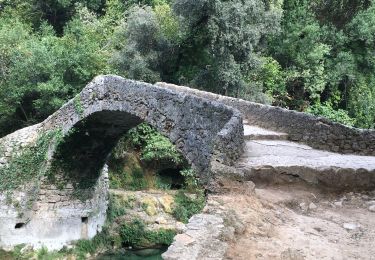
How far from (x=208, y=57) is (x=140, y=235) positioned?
22.8 ft

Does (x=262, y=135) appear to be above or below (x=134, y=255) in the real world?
above

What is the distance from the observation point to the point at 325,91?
2148 cm

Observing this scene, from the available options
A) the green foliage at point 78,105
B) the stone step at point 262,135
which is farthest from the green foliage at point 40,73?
the stone step at point 262,135

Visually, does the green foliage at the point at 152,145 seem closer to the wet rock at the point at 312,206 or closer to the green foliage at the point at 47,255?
the green foliage at the point at 47,255

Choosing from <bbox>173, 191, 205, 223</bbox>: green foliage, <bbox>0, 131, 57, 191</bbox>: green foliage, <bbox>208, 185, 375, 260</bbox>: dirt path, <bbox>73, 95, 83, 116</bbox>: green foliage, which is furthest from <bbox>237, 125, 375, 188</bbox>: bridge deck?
<bbox>173, 191, 205, 223</bbox>: green foliage

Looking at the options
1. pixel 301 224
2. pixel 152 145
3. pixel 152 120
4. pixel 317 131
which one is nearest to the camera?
pixel 301 224

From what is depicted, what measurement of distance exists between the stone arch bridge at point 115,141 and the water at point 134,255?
843 mm

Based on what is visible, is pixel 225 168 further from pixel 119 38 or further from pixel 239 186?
pixel 119 38

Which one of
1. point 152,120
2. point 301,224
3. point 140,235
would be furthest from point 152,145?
point 301,224

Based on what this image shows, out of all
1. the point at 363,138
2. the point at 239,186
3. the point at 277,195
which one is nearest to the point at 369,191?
the point at 277,195

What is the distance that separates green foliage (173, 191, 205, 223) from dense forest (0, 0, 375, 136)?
3.98 m

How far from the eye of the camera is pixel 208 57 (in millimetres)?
17438

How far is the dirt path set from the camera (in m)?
4.07

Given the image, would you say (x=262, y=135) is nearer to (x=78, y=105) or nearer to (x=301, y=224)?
(x=78, y=105)
